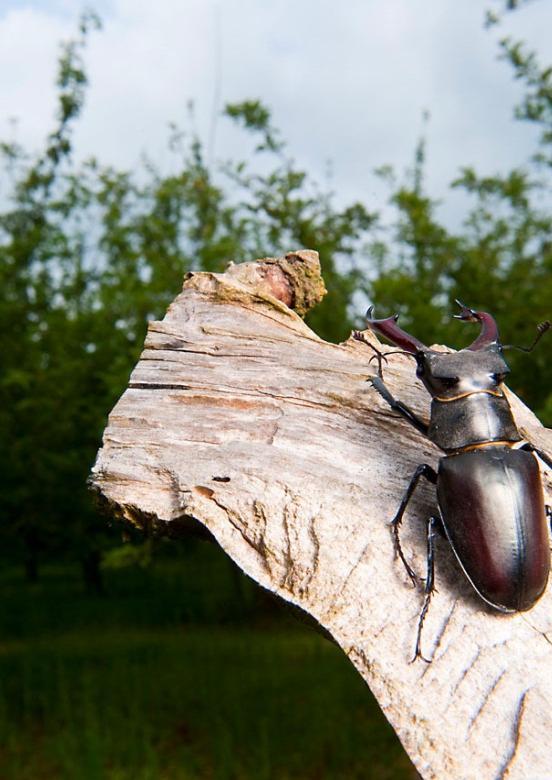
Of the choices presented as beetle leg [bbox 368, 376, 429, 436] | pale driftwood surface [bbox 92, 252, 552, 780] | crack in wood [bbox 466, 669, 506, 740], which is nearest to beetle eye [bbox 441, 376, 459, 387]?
beetle leg [bbox 368, 376, 429, 436]

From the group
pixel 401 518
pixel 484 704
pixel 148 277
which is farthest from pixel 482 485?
pixel 148 277

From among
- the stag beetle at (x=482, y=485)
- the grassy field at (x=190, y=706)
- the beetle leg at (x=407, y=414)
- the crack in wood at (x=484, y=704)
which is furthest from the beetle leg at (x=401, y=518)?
the grassy field at (x=190, y=706)

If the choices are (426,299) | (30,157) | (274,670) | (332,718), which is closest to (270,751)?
(332,718)

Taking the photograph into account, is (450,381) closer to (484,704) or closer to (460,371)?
(460,371)

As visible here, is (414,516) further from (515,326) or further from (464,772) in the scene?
(515,326)

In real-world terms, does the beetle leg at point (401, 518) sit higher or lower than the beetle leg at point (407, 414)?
lower

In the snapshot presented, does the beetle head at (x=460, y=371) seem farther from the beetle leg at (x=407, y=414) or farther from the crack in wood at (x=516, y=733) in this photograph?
the crack in wood at (x=516, y=733)
